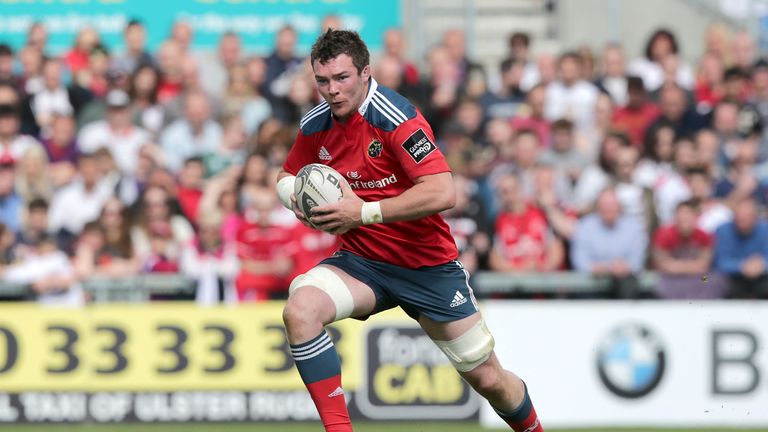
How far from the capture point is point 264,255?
1231 cm

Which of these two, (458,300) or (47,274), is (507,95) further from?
(458,300)

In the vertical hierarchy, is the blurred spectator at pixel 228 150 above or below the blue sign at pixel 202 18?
below

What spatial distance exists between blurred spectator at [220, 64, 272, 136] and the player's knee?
678 centimetres

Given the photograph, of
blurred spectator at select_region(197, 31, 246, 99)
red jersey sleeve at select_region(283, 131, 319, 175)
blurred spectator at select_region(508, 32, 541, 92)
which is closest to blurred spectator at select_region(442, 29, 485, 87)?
blurred spectator at select_region(508, 32, 541, 92)

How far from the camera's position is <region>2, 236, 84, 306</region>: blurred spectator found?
40.0ft

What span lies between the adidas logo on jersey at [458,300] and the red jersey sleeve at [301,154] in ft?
3.45

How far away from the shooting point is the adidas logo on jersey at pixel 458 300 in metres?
7.84

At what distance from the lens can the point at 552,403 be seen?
39.5ft

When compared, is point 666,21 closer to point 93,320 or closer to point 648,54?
point 648,54

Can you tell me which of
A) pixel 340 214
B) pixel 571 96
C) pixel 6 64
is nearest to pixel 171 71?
pixel 6 64

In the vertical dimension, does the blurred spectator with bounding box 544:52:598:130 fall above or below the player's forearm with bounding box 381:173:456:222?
above

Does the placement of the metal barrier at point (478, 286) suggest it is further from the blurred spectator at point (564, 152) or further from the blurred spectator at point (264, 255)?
the blurred spectator at point (564, 152)

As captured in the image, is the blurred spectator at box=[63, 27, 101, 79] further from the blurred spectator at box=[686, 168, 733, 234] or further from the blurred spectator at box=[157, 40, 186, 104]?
the blurred spectator at box=[686, 168, 733, 234]

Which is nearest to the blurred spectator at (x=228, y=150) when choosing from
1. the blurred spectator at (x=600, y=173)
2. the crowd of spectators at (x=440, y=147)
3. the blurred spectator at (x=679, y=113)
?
the crowd of spectators at (x=440, y=147)
